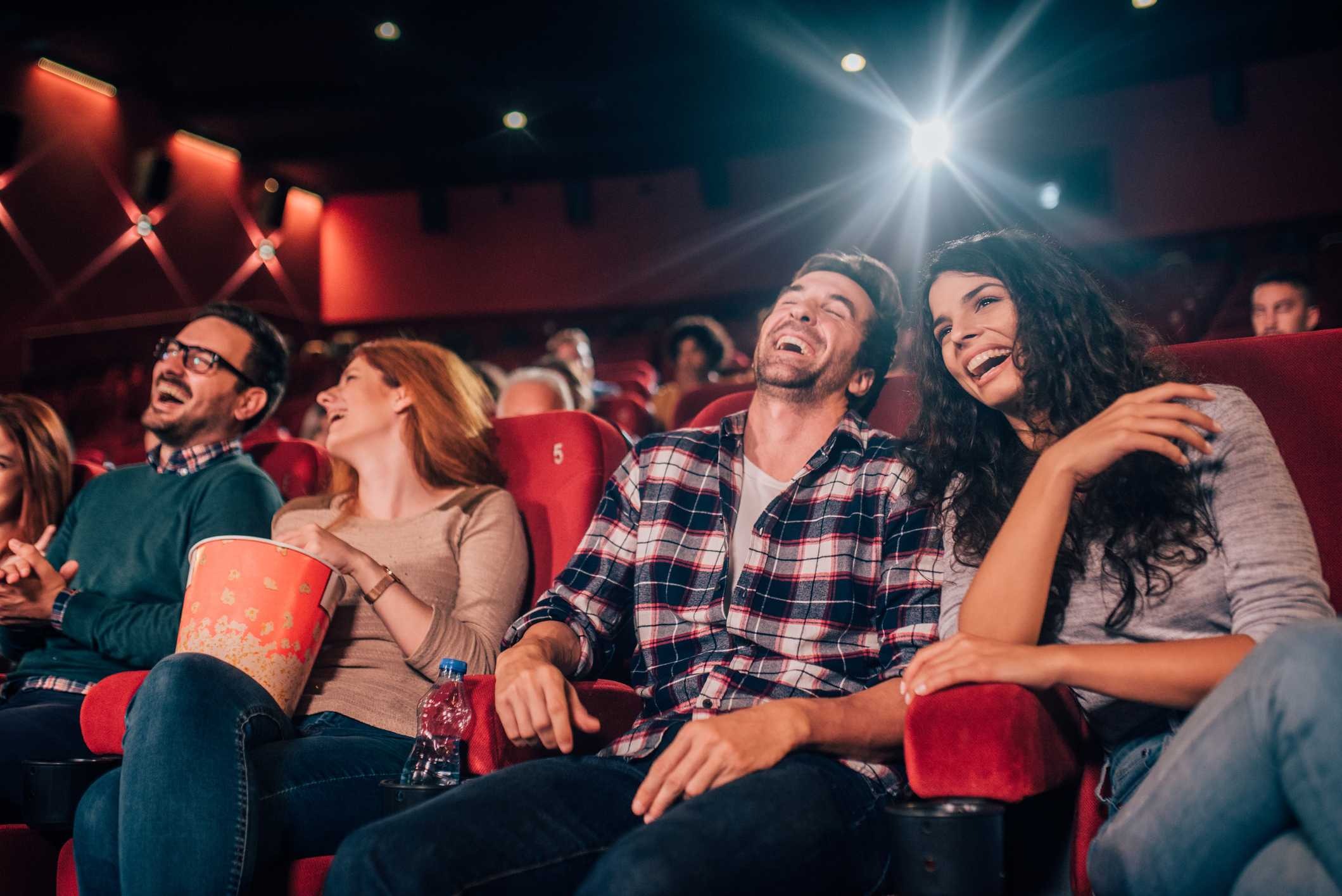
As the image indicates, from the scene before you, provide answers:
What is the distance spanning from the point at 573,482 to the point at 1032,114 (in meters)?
7.00

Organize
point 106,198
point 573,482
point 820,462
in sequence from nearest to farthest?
point 820,462, point 573,482, point 106,198

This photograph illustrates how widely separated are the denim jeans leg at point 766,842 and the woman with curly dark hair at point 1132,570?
0.15m

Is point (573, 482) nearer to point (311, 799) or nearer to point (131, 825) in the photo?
point (311, 799)

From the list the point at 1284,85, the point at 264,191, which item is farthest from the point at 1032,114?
the point at 264,191

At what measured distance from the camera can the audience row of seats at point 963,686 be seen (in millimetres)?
898

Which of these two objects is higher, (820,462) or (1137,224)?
(1137,224)

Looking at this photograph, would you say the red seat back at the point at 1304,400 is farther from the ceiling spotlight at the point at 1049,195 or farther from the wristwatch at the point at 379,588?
the ceiling spotlight at the point at 1049,195

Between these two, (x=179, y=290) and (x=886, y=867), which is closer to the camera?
(x=886, y=867)

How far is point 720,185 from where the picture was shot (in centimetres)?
837

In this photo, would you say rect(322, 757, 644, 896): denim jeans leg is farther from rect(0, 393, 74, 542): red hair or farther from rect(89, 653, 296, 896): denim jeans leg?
rect(0, 393, 74, 542): red hair

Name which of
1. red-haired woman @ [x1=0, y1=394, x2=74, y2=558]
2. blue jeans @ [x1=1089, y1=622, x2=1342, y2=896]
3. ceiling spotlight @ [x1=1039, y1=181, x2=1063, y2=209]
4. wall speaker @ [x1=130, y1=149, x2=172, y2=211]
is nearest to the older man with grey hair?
red-haired woman @ [x1=0, y1=394, x2=74, y2=558]

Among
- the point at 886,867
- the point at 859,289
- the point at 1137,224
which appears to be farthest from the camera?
the point at 1137,224

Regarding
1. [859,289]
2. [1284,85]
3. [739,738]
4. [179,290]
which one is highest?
[1284,85]

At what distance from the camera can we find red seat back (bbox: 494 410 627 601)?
1.62 metres
